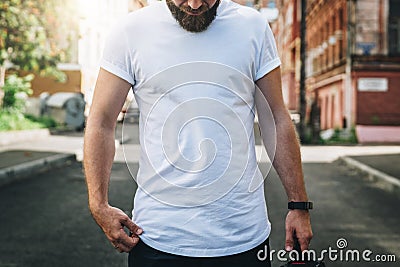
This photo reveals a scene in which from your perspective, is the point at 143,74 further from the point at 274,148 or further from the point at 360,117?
the point at 360,117

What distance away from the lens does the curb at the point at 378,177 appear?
418 inches

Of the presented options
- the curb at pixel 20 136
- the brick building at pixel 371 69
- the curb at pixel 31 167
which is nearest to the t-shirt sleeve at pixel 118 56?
the curb at pixel 31 167

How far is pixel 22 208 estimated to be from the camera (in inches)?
334

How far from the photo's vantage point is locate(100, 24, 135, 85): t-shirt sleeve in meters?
2.08

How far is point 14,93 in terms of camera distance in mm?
23719

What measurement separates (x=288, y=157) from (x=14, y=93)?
22581mm

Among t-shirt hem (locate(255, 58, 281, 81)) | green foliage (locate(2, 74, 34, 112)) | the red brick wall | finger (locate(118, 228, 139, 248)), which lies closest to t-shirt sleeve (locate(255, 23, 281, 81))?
t-shirt hem (locate(255, 58, 281, 81))

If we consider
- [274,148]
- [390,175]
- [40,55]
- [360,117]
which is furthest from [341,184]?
[40,55]

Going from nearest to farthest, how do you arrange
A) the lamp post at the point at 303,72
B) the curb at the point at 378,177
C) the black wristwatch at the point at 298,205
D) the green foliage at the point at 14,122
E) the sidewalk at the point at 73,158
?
the black wristwatch at the point at 298,205, the curb at the point at 378,177, the sidewalk at the point at 73,158, the lamp post at the point at 303,72, the green foliage at the point at 14,122

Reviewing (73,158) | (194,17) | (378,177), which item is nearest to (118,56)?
(194,17)

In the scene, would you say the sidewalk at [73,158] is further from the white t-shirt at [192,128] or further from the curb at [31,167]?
the white t-shirt at [192,128]

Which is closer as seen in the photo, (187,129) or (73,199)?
(187,129)

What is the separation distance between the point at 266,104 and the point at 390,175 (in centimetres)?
1014

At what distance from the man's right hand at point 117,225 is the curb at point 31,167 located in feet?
30.7
